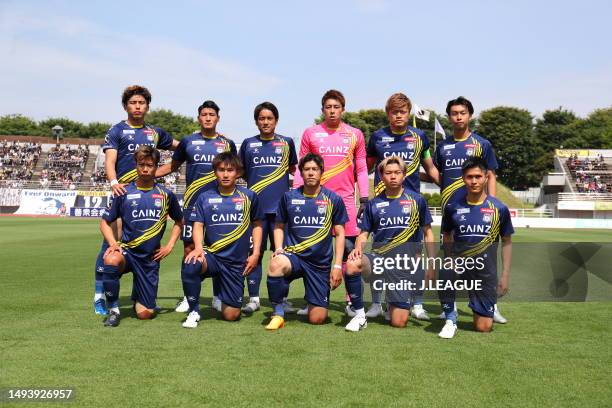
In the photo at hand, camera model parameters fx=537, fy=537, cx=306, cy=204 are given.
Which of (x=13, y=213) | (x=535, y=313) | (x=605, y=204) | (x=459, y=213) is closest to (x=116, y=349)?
(x=459, y=213)

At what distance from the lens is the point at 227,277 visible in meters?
5.79

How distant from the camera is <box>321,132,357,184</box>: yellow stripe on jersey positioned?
635cm

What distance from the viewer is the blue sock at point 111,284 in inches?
220

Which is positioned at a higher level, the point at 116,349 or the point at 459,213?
the point at 459,213

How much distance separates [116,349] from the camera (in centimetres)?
440

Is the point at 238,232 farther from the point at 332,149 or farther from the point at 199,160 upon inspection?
the point at 332,149

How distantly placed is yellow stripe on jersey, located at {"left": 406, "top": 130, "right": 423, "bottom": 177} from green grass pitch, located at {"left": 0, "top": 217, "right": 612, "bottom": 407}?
1795mm

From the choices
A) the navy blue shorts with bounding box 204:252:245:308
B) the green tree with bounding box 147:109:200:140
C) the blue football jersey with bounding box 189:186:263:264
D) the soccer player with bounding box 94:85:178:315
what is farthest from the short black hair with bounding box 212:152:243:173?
the green tree with bounding box 147:109:200:140

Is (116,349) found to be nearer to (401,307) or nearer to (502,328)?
(401,307)

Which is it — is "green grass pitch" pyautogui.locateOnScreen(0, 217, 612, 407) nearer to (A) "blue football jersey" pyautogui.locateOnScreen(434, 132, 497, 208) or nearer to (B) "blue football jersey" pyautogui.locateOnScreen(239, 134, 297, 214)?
(B) "blue football jersey" pyautogui.locateOnScreen(239, 134, 297, 214)

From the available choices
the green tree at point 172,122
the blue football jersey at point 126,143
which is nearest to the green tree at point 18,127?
the green tree at point 172,122

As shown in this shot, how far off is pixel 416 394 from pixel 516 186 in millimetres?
69851

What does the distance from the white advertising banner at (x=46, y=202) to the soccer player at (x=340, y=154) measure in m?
37.4

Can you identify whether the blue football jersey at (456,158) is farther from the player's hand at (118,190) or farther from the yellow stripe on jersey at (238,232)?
the player's hand at (118,190)
